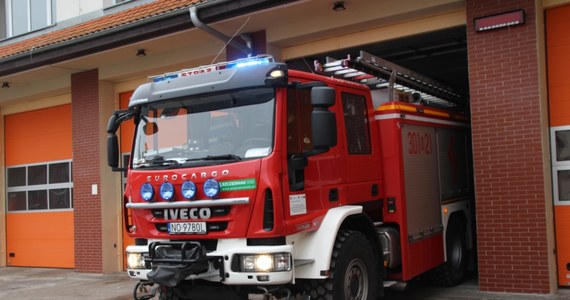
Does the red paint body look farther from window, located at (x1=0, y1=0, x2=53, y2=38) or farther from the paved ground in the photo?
window, located at (x1=0, y1=0, x2=53, y2=38)

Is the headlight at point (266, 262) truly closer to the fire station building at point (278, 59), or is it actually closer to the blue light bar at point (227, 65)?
the blue light bar at point (227, 65)

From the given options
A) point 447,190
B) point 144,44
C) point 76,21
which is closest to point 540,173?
point 447,190

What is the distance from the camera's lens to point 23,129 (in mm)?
13742

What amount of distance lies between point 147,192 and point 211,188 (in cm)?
80

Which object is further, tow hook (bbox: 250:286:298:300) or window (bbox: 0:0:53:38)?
window (bbox: 0:0:53:38)

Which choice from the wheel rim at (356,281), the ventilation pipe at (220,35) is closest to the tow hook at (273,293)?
the wheel rim at (356,281)

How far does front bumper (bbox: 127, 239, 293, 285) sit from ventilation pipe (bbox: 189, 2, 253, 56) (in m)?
4.43

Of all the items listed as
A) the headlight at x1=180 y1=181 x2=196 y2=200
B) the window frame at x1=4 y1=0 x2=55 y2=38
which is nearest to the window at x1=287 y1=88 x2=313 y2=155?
the headlight at x1=180 y1=181 x2=196 y2=200

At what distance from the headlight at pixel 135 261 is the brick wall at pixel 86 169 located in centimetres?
615

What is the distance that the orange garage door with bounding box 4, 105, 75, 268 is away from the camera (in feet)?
41.9

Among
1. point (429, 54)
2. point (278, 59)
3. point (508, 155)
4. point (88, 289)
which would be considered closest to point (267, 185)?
point (508, 155)

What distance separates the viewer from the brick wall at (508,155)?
7094 millimetres

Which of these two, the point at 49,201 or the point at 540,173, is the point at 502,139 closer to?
the point at 540,173

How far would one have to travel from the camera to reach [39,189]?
13398 mm
